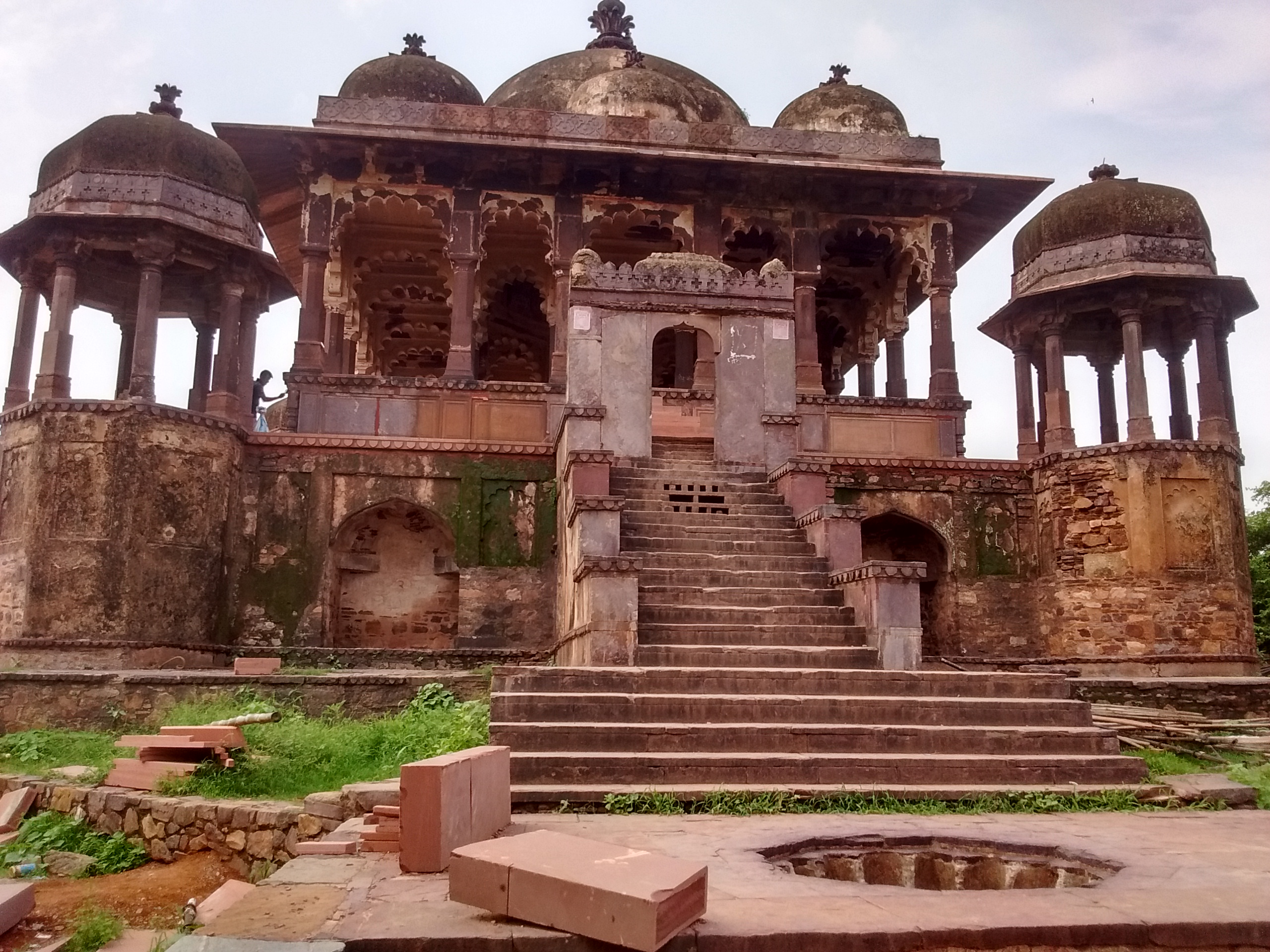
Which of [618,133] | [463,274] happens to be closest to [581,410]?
[463,274]

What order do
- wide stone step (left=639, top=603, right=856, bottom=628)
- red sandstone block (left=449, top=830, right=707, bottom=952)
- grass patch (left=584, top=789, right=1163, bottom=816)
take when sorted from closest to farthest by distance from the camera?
red sandstone block (left=449, top=830, right=707, bottom=952), grass patch (left=584, top=789, right=1163, bottom=816), wide stone step (left=639, top=603, right=856, bottom=628)

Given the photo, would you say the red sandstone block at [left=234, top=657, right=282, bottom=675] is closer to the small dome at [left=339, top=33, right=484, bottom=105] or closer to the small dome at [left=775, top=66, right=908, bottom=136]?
the small dome at [left=339, top=33, right=484, bottom=105]

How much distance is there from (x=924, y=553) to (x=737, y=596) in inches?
281

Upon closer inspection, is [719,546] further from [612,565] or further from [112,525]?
[112,525]

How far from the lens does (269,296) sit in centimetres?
1616

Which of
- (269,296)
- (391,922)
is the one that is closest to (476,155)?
(269,296)

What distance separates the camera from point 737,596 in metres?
9.73

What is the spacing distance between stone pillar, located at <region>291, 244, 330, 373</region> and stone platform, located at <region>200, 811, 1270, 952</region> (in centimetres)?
1143

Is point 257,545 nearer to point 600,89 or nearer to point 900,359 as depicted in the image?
point 600,89

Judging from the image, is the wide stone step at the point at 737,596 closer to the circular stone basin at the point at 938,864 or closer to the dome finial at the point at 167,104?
the circular stone basin at the point at 938,864

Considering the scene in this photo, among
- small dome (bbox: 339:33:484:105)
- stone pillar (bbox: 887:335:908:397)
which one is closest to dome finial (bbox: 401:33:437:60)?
small dome (bbox: 339:33:484:105)

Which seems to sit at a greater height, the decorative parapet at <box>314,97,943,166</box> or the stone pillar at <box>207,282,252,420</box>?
the decorative parapet at <box>314,97,943,166</box>

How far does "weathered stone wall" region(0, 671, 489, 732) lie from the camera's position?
422 inches

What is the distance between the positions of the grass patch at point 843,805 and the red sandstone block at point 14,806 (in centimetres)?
455
